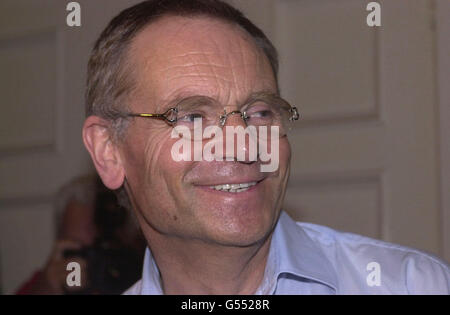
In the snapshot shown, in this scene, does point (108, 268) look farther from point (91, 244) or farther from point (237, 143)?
point (237, 143)

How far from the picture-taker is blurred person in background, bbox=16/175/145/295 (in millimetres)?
2113

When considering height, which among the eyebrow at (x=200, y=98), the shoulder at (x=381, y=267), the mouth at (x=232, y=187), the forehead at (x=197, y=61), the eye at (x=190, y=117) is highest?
the forehead at (x=197, y=61)

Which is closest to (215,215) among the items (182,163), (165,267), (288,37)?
(182,163)

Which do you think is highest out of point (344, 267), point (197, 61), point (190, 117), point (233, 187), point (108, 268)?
point (197, 61)

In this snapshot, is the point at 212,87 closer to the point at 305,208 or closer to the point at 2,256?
the point at 305,208

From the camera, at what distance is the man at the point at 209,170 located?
51.6 inches

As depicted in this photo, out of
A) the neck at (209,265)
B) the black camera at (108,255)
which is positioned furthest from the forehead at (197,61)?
the black camera at (108,255)

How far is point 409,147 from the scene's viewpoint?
6.51 ft

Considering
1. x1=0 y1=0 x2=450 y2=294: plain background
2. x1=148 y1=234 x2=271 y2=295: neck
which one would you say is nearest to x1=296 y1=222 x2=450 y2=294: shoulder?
x1=148 y1=234 x2=271 y2=295: neck

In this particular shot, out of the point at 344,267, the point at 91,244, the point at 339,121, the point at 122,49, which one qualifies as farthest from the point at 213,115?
the point at 91,244

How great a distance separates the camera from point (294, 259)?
1.41m

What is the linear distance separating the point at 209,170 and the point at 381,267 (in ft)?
1.23

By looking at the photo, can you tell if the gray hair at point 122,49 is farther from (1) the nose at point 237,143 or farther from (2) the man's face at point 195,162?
(1) the nose at point 237,143

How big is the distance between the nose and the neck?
0.16m
